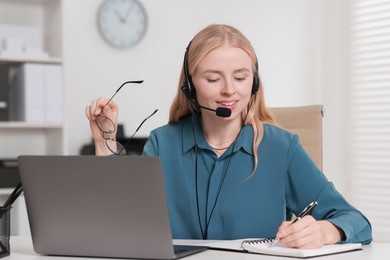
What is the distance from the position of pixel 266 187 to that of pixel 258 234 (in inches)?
5.1

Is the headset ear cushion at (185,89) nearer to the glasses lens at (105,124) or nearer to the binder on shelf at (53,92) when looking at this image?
the glasses lens at (105,124)

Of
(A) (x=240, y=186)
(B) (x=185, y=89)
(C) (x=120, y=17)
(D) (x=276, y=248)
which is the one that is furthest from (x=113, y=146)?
(C) (x=120, y=17)

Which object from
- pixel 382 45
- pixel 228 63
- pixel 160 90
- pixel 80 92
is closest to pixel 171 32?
pixel 160 90

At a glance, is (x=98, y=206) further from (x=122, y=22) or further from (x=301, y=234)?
(x=122, y=22)

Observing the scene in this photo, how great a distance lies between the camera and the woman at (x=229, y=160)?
1846 millimetres

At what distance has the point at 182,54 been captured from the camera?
14.3 feet

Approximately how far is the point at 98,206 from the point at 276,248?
383mm

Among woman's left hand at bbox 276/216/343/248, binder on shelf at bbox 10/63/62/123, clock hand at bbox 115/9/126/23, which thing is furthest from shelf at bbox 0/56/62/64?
woman's left hand at bbox 276/216/343/248

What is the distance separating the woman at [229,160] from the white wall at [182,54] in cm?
203

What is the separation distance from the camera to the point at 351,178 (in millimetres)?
4371

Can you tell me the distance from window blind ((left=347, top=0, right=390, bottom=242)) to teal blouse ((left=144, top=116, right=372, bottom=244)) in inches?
92.6

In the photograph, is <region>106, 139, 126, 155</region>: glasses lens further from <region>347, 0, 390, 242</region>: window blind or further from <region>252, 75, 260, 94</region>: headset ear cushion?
<region>347, 0, 390, 242</region>: window blind

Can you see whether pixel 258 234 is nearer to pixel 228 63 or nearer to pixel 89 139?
pixel 228 63

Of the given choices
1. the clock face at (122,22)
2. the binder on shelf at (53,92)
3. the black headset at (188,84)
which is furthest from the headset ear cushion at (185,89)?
the clock face at (122,22)
